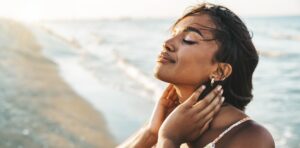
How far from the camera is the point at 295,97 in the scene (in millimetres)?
11438

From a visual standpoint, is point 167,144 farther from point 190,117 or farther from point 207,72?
point 207,72

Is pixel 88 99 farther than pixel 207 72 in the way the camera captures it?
Yes

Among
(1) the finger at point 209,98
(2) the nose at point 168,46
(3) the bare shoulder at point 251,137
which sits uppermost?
(2) the nose at point 168,46

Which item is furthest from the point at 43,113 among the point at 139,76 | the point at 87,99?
the point at 139,76

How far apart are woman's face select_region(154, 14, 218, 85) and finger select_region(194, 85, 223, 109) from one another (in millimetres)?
158

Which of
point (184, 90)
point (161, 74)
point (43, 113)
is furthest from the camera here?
point (43, 113)

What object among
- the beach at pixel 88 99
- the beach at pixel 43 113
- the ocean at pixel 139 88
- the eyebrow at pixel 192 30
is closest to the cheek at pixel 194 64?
the eyebrow at pixel 192 30

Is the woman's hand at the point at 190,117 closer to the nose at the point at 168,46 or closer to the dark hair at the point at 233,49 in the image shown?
the dark hair at the point at 233,49

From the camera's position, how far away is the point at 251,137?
2.97 meters

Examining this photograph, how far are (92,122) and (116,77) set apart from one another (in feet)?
21.3

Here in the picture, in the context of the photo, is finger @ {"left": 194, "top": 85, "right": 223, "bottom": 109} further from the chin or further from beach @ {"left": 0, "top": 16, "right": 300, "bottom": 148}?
beach @ {"left": 0, "top": 16, "right": 300, "bottom": 148}

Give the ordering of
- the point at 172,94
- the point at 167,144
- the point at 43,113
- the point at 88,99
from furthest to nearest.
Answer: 1. the point at 88,99
2. the point at 43,113
3. the point at 172,94
4. the point at 167,144

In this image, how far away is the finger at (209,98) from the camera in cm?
315

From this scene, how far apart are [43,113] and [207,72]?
19.7ft
